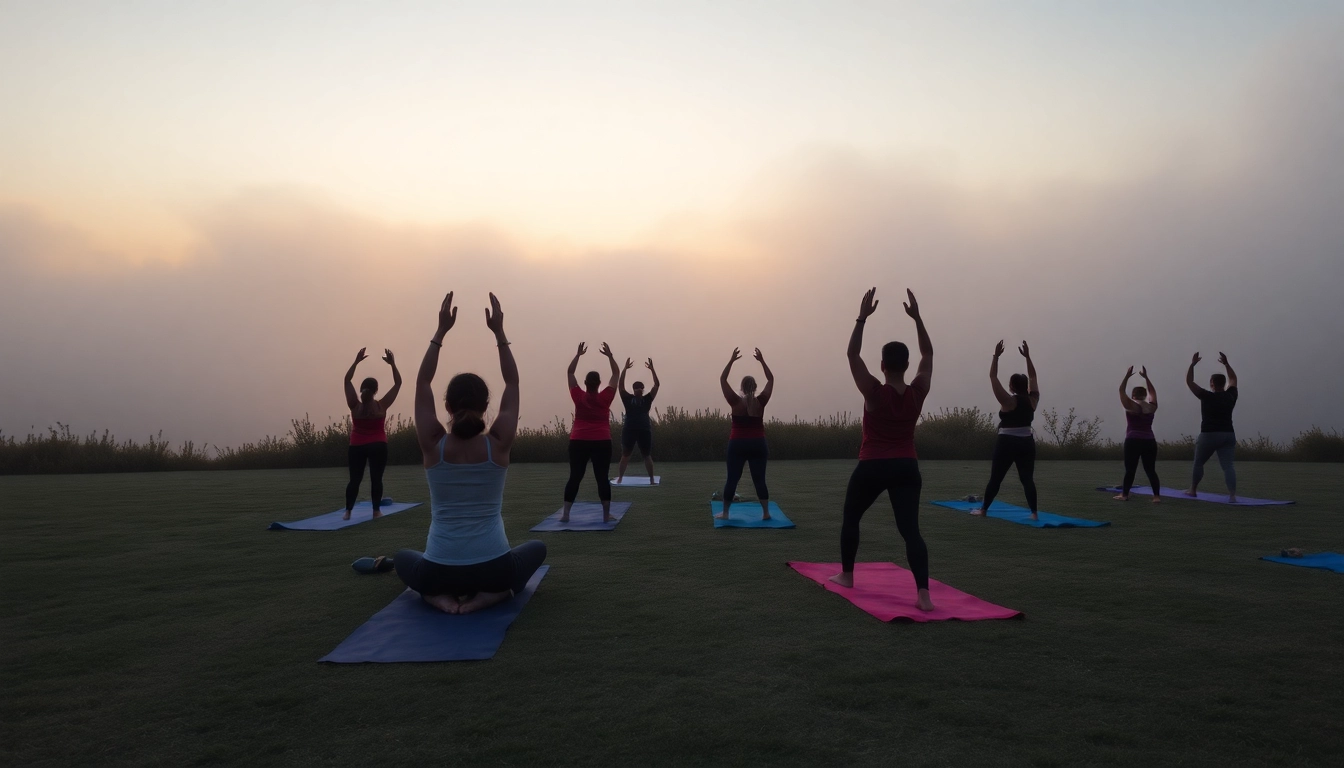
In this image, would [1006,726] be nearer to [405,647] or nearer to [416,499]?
[405,647]

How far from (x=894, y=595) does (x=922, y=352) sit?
5.26ft

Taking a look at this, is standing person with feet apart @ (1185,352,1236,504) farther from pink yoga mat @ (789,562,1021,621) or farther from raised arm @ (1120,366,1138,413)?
pink yoga mat @ (789,562,1021,621)

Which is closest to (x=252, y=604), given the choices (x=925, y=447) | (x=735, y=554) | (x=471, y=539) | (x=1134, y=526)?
(x=471, y=539)

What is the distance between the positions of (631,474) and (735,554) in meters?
10.4

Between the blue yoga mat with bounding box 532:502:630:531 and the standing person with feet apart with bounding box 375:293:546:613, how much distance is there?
3610 millimetres

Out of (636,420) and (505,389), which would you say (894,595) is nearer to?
(505,389)

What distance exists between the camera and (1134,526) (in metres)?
8.84

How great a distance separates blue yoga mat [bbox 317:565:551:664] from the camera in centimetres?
404

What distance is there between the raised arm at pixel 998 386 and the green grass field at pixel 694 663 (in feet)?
6.02

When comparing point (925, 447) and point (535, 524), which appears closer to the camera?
point (535, 524)

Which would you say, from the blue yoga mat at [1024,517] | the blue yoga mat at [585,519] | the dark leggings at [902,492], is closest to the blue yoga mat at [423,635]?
the dark leggings at [902,492]

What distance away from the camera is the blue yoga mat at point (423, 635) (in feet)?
13.3

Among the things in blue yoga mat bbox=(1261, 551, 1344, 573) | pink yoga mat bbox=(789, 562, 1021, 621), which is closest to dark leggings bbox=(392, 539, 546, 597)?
pink yoga mat bbox=(789, 562, 1021, 621)

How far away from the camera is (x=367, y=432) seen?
31.7 feet
